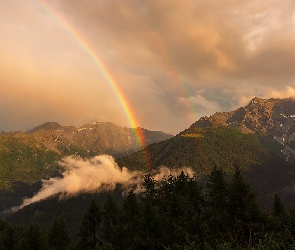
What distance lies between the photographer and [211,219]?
5200 centimetres

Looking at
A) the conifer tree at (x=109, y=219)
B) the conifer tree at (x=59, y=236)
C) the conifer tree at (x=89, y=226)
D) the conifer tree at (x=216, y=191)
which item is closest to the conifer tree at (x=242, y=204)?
the conifer tree at (x=216, y=191)

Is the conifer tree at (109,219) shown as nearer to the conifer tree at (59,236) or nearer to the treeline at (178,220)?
the treeline at (178,220)

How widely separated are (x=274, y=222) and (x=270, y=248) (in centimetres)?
2446

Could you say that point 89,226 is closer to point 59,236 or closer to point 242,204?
point 59,236

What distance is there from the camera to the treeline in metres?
38.8

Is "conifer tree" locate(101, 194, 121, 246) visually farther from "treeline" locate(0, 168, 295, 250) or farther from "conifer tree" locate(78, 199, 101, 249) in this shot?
"conifer tree" locate(78, 199, 101, 249)

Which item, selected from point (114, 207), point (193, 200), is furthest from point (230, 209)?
point (114, 207)

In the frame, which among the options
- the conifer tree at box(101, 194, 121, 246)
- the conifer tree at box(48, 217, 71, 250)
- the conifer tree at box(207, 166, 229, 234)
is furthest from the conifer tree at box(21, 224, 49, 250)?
the conifer tree at box(207, 166, 229, 234)

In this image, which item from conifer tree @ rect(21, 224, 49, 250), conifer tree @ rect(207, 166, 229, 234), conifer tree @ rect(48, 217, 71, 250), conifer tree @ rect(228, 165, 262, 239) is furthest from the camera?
conifer tree @ rect(48, 217, 71, 250)

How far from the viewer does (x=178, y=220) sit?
153ft

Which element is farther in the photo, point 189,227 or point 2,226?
point 2,226

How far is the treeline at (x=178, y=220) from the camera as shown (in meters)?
38.8

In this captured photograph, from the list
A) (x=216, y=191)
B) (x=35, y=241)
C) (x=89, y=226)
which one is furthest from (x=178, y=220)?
(x=35, y=241)

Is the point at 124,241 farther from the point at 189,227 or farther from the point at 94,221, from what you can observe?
the point at 189,227
